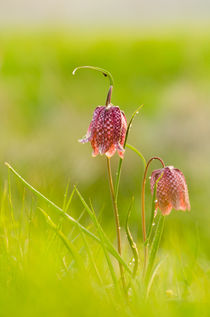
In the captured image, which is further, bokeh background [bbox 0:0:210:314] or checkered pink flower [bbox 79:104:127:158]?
bokeh background [bbox 0:0:210:314]

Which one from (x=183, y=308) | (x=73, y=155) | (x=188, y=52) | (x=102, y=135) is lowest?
(x=73, y=155)

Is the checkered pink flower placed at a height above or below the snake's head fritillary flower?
above

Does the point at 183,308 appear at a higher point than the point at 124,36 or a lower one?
lower

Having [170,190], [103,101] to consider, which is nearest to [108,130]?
[170,190]

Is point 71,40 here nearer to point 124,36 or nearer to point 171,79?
point 124,36

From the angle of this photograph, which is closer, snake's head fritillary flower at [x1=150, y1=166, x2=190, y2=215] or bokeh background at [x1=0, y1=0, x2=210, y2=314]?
snake's head fritillary flower at [x1=150, y1=166, x2=190, y2=215]

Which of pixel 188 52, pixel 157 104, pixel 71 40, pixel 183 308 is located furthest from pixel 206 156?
pixel 183 308
